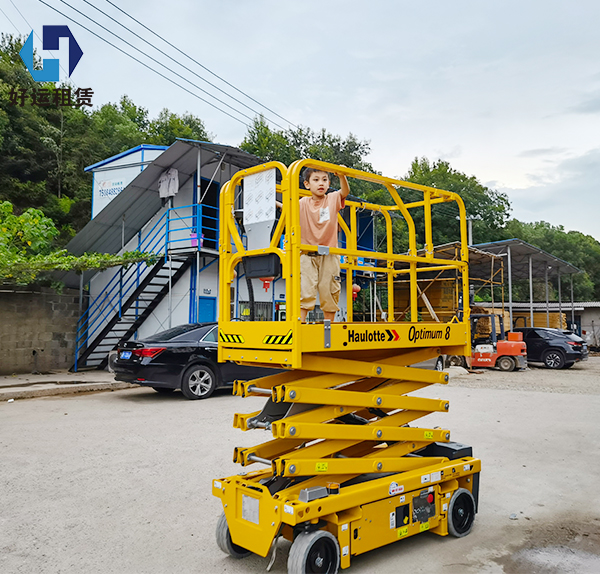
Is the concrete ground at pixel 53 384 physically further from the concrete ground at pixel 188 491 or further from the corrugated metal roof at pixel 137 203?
the corrugated metal roof at pixel 137 203

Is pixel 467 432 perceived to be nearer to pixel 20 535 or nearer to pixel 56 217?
pixel 20 535

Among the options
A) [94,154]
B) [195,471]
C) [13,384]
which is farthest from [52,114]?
[195,471]

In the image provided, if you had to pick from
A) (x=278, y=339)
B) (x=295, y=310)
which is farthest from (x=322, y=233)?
(x=278, y=339)

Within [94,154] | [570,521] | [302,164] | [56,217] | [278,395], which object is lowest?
[570,521]

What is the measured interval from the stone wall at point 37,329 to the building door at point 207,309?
3522 mm

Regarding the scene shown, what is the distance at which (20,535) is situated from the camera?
4188 millimetres

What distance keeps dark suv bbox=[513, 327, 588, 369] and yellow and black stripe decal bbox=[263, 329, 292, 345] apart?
1861 centimetres

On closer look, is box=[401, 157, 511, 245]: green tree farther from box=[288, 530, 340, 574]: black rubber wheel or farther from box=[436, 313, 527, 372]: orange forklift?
box=[288, 530, 340, 574]: black rubber wheel

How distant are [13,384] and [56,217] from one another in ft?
56.3

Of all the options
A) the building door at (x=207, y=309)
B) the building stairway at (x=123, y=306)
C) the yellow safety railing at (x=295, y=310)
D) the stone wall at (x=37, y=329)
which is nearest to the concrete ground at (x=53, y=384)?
the stone wall at (x=37, y=329)

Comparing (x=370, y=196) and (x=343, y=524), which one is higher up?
(x=370, y=196)

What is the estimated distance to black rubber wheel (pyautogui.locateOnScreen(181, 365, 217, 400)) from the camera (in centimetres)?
1062

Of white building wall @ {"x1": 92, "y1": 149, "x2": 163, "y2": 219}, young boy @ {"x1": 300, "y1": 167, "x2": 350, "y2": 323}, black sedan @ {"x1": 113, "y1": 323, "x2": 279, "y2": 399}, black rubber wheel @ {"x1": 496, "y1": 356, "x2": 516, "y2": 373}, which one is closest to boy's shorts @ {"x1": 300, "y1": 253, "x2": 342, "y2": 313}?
young boy @ {"x1": 300, "y1": 167, "x2": 350, "y2": 323}

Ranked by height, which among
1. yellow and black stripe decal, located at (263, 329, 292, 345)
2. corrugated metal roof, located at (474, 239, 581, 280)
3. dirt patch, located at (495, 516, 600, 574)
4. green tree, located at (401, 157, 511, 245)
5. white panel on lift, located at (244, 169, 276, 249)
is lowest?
dirt patch, located at (495, 516, 600, 574)
